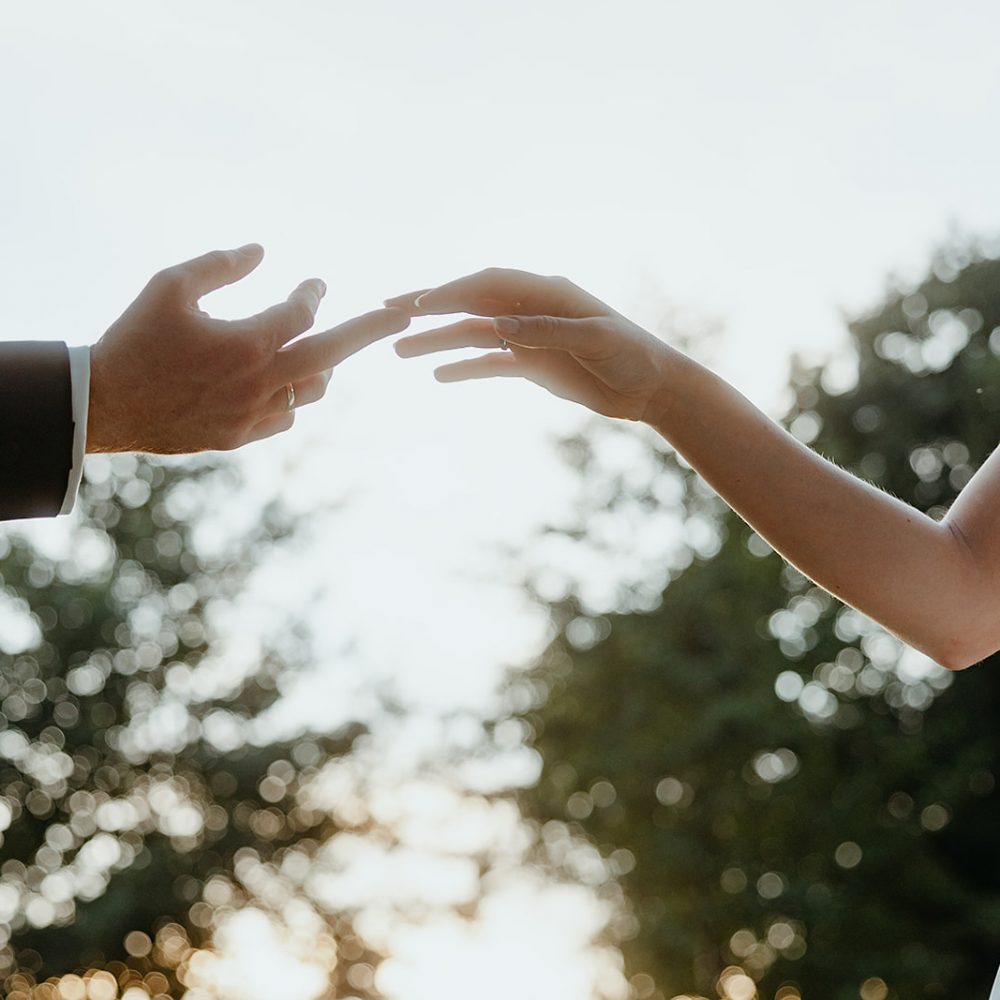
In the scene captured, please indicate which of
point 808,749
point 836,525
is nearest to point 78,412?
point 836,525

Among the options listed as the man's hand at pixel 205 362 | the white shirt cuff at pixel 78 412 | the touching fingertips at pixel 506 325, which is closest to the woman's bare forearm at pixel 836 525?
the touching fingertips at pixel 506 325

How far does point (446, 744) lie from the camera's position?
2986 cm

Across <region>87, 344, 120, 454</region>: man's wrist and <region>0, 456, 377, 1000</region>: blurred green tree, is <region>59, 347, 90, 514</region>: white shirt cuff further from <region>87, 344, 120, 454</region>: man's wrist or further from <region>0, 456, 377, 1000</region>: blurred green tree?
<region>0, 456, 377, 1000</region>: blurred green tree

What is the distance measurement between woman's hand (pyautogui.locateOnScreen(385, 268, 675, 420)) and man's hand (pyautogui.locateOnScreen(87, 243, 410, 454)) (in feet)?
0.74

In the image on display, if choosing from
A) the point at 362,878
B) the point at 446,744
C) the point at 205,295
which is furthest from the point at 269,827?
the point at 205,295

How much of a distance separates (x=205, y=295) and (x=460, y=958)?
2976cm

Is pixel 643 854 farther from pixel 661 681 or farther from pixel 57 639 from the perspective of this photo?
pixel 57 639

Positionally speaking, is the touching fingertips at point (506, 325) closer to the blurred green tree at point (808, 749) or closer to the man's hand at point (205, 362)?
the man's hand at point (205, 362)

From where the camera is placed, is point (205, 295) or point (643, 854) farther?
point (643, 854)

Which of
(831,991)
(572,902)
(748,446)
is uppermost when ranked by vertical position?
(748,446)

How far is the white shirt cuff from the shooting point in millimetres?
2279

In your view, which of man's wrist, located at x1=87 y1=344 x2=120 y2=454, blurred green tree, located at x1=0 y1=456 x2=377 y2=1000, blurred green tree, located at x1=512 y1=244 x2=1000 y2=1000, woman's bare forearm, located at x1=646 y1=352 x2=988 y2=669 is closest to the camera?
woman's bare forearm, located at x1=646 y1=352 x2=988 y2=669

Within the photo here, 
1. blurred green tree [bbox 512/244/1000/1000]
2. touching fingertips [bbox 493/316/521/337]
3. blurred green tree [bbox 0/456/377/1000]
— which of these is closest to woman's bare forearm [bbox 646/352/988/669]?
touching fingertips [bbox 493/316/521/337]

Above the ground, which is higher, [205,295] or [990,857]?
[205,295]
